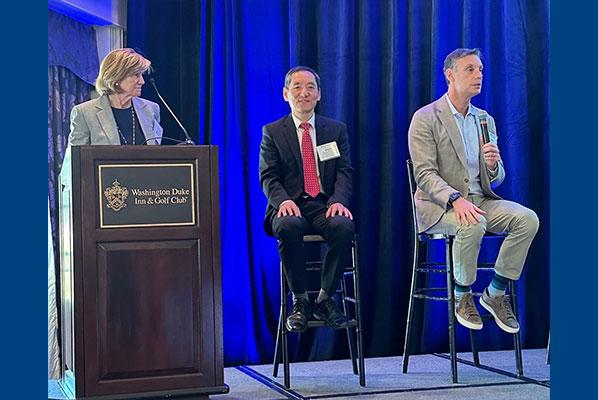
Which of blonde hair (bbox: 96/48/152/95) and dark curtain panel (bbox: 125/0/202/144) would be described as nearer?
blonde hair (bbox: 96/48/152/95)

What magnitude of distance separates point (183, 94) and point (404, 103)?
122 centimetres

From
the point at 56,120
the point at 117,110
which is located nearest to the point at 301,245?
the point at 117,110

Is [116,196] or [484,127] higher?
[484,127]

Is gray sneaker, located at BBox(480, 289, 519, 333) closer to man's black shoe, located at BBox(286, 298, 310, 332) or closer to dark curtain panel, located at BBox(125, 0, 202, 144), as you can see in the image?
man's black shoe, located at BBox(286, 298, 310, 332)

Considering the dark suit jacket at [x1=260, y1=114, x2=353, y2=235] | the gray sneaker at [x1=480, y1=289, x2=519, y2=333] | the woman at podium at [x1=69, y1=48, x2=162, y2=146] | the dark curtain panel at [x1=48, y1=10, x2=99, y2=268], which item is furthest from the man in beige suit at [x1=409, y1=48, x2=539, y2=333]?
the dark curtain panel at [x1=48, y1=10, x2=99, y2=268]

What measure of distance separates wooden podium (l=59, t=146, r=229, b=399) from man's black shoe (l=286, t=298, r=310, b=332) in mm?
466

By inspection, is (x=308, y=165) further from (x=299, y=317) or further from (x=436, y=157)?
(x=299, y=317)

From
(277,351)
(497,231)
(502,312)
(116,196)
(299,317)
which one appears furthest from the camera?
(277,351)

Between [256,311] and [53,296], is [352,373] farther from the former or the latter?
[53,296]

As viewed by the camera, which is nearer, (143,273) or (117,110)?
(143,273)

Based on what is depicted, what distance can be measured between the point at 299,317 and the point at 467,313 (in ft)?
2.45

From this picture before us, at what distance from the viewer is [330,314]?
3.56 metres

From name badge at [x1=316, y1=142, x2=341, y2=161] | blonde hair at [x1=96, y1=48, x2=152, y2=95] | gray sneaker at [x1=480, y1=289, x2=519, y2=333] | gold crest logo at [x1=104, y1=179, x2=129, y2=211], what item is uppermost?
blonde hair at [x1=96, y1=48, x2=152, y2=95]

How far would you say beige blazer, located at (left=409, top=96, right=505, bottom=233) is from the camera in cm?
378
